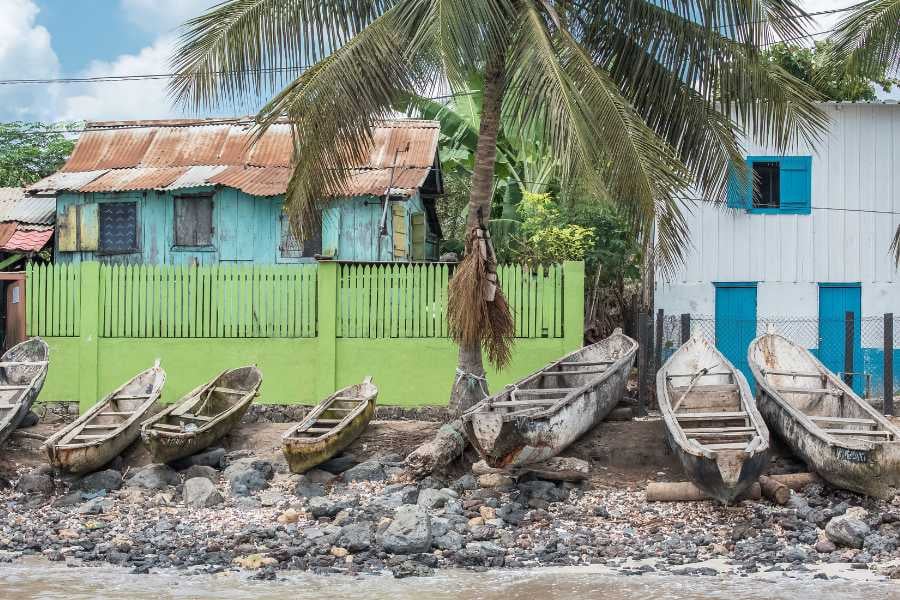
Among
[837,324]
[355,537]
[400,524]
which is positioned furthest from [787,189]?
[355,537]

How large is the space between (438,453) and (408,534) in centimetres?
241

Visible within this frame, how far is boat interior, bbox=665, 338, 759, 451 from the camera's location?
11.0m

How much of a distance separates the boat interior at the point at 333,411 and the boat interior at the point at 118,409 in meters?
2.30

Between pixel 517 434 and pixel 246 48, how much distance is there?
5.67 m

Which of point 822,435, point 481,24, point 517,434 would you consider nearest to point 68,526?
point 517,434

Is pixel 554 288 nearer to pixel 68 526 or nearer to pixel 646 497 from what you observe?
pixel 646 497

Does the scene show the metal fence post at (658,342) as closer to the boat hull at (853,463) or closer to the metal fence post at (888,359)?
the metal fence post at (888,359)

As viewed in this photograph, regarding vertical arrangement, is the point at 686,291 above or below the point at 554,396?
above

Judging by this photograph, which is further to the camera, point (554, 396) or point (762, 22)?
point (554, 396)

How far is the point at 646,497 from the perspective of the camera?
10.9m

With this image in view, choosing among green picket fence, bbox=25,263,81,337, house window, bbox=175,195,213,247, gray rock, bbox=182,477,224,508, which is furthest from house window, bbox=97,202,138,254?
gray rock, bbox=182,477,224,508

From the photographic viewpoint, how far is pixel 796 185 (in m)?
17.6

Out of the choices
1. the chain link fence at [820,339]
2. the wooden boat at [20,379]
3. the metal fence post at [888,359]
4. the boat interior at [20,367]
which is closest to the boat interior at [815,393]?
the metal fence post at [888,359]

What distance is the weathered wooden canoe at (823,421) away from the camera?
33.4 ft
